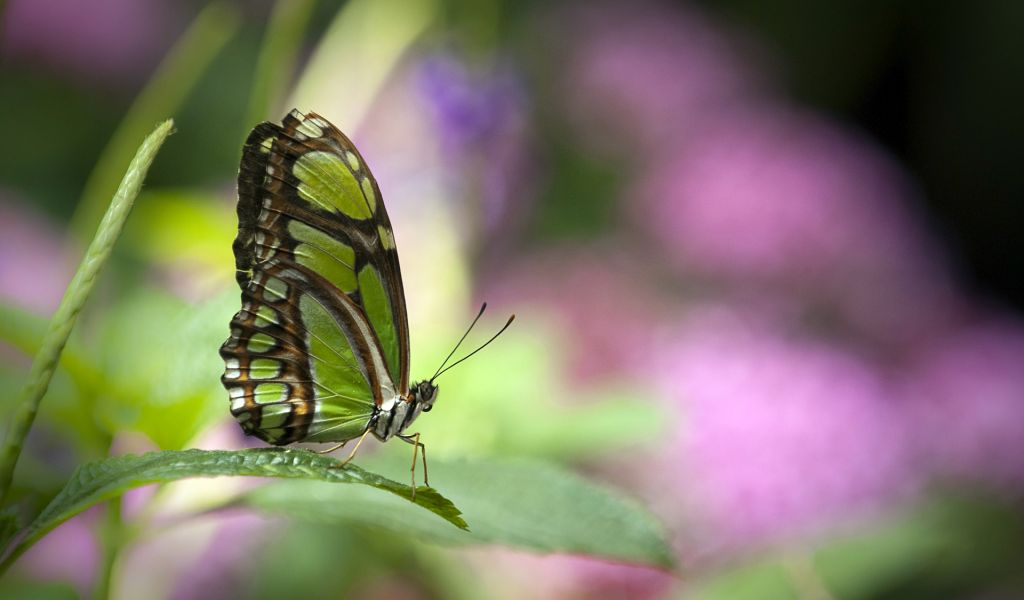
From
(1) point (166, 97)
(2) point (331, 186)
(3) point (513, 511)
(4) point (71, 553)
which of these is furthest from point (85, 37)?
(3) point (513, 511)

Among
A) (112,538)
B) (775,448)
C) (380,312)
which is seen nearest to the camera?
(112,538)

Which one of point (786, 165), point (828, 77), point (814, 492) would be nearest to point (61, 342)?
point (814, 492)

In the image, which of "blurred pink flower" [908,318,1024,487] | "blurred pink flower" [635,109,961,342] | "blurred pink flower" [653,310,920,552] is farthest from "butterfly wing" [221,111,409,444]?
"blurred pink flower" [635,109,961,342]

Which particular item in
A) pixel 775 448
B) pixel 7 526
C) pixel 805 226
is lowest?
pixel 7 526

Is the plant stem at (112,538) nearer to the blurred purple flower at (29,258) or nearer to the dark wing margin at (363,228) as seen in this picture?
the dark wing margin at (363,228)

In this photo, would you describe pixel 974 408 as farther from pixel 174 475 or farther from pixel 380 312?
pixel 174 475

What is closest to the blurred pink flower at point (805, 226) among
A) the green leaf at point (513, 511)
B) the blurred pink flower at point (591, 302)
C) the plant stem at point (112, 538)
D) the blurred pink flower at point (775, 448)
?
the blurred pink flower at point (591, 302)
